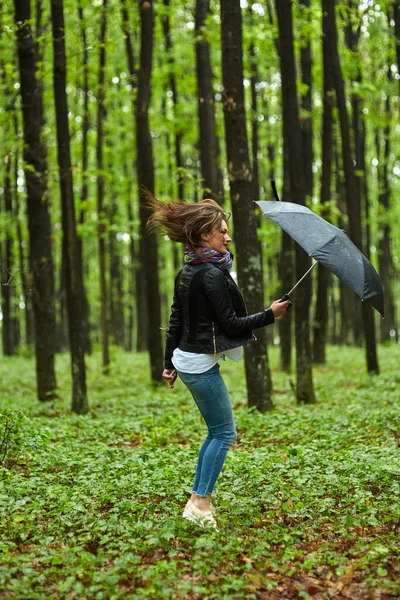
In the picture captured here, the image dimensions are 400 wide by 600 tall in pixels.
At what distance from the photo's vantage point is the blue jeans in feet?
18.5

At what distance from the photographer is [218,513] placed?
6117 mm

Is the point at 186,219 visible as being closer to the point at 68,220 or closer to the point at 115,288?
the point at 68,220

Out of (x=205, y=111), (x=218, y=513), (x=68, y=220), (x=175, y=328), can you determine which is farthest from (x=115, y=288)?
(x=175, y=328)

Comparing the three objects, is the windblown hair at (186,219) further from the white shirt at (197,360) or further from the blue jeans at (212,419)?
the blue jeans at (212,419)

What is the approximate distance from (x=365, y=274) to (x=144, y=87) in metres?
11.6

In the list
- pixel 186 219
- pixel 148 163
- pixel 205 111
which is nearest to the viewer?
pixel 186 219

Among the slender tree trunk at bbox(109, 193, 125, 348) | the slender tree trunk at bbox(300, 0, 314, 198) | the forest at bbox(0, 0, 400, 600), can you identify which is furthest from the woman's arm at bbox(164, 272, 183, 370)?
the slender tree trunk at bbox(109, 193, 125, 348)

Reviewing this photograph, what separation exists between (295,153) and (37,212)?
5.54 metres

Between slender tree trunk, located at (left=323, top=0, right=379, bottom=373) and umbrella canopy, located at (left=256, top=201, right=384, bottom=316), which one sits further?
slender tree trunk, located at (left=323, top=0, right=379, bottom=373)

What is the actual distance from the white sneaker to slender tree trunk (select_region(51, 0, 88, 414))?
7.07 metres

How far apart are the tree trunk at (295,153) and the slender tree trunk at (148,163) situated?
4.15 metres

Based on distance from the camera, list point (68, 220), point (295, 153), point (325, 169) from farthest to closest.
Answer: point (325, 169)
point (295, 153)
point (68, 220)

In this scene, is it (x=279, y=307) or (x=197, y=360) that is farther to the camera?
(x=197, y=360)

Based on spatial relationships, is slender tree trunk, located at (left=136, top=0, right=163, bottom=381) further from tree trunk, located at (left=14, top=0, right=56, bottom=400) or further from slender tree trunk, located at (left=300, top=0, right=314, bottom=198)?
slender tree trunk, located at (left=300, top=0, right=314, bottom=198)
